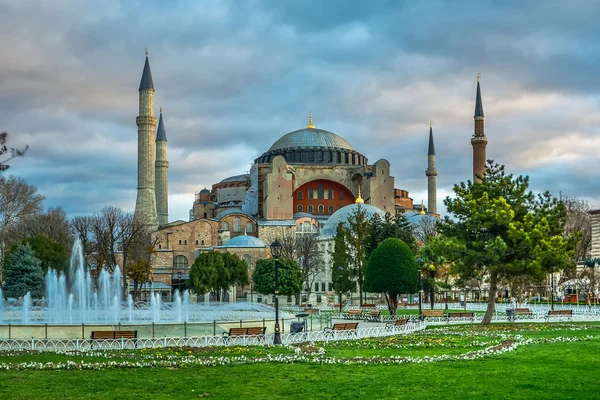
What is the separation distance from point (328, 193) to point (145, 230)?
20.1m

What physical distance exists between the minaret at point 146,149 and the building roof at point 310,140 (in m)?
17.5

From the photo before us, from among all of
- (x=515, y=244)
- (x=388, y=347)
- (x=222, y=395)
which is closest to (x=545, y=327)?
(x=515, y=244)

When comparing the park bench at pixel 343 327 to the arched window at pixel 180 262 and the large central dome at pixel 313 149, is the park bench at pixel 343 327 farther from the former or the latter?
the large central dome at pixel 313 149

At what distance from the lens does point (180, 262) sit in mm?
58906

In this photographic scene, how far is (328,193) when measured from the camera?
67.8 metres

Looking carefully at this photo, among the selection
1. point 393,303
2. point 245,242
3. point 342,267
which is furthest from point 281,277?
point 245,242

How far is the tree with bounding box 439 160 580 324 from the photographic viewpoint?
22.2 m

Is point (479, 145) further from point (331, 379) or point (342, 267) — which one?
point (331, 379)

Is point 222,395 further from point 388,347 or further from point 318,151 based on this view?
point 318,151

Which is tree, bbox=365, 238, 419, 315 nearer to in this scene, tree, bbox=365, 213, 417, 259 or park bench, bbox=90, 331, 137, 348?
tree, bbox=365, 213, 417, 259

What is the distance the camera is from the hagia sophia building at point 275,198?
5597cm

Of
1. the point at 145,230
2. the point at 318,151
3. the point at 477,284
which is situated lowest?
the point at 477,284

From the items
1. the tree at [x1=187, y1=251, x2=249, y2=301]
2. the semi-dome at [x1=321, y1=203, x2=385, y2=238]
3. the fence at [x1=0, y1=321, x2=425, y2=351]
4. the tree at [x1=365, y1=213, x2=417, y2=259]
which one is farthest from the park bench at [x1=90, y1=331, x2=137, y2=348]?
the semi-dome at [x1=321, y1=203, x2=385, y2=238]

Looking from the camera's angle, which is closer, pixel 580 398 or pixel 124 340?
pixel 580 398
